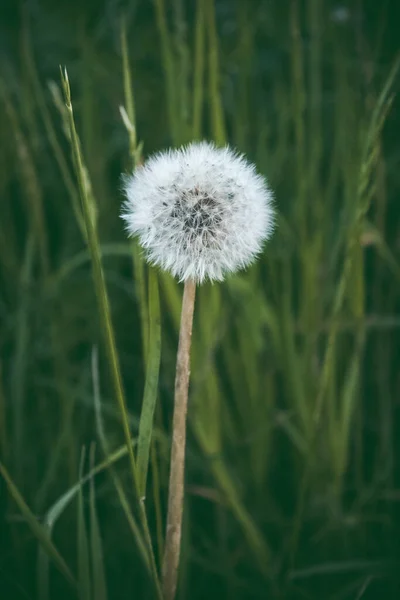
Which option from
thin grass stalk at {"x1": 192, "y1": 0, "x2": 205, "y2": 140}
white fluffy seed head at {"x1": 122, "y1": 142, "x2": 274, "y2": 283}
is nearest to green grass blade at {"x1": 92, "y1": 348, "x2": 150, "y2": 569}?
white fluffy seed head at {"x1": 122, "y1": 142, "x2": 274, "y2": 283}

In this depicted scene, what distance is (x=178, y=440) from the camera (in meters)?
0.78

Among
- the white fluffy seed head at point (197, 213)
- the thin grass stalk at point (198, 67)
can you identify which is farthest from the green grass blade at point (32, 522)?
the thin grass stalk at point (198, 67)

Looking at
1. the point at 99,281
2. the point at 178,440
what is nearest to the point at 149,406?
the point at 178,440

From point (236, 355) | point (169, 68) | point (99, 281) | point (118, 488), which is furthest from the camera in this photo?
point (236, 355)

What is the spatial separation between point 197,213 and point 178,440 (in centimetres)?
27

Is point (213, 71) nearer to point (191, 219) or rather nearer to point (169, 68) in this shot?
point (169, 68)

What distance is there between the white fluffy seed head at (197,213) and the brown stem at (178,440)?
0.23 feet

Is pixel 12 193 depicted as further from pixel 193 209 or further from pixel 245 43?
pixel 193 209

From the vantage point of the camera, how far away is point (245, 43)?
142 centimetres

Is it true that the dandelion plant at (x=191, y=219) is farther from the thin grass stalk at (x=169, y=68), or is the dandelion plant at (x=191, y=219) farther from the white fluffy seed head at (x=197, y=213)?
the thin grass stalk at (x=169, y=68)

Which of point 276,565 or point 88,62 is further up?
point 88,62

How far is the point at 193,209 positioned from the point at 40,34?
1.65m

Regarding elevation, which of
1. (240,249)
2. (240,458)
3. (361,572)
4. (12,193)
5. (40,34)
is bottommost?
(361,572)

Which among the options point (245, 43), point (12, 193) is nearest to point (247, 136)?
point (245, 43)
